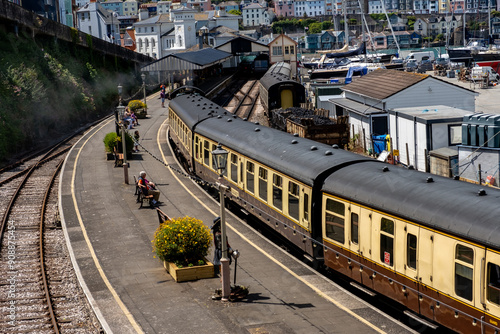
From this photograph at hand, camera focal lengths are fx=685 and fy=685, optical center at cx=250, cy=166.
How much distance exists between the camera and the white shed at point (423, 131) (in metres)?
28.8

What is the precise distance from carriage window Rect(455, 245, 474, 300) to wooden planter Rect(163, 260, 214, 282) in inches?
289

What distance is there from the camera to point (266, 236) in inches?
896

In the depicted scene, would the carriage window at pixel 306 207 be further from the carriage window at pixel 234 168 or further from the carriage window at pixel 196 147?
the carriage window at pixel 196 147

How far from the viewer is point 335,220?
16641 mm

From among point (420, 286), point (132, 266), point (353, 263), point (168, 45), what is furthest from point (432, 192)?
point (168, 45)

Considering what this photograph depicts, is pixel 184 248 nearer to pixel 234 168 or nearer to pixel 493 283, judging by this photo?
pixel 234 168

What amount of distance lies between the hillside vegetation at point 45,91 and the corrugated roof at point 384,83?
2063 cm

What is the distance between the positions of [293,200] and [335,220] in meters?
2.44

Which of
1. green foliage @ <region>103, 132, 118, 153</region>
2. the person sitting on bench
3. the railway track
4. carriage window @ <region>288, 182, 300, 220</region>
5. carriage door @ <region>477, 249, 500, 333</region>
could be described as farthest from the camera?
green foliage @ <region>103, 132, 118, 153</region>

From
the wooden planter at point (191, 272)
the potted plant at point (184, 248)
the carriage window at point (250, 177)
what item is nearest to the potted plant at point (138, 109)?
the carriage window at point (250, 177)

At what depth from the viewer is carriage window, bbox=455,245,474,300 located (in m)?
12.0

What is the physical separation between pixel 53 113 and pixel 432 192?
4146 centimetres

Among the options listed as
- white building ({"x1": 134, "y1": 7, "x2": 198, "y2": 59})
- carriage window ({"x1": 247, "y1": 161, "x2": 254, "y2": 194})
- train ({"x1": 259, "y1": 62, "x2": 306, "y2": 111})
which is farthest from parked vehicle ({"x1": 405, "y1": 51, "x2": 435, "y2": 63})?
carriage window ({"x1": 247, "y1": 161, "x2": 254, "y2": 194})

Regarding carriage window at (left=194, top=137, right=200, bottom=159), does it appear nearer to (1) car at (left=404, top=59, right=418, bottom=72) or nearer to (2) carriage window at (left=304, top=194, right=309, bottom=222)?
(2) carriage window at (left=304, top=194, right=309, bottom=222)
